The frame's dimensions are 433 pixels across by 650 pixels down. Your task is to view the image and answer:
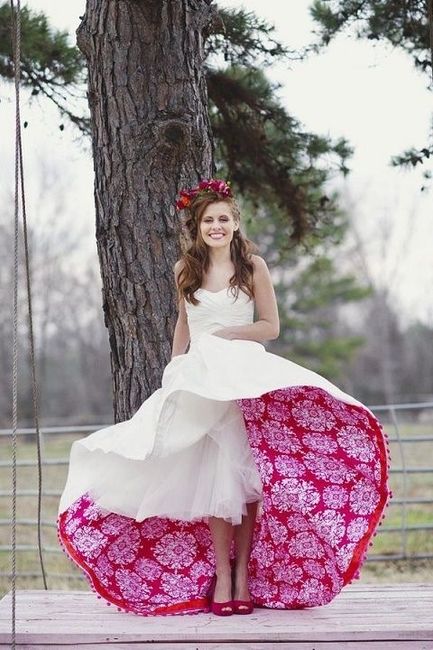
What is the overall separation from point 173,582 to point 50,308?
22321mm

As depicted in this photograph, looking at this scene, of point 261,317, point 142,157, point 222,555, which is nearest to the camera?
point 222,555

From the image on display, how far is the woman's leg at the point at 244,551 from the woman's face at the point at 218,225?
97cm

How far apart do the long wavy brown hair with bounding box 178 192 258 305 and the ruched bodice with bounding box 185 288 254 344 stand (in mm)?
24

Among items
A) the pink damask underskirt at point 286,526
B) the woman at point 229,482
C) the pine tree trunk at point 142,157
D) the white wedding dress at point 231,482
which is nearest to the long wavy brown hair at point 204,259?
the woman at point 229,482

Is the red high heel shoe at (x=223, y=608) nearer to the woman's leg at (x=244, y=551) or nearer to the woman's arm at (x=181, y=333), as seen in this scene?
the woman's leg at (x=244, y=551)

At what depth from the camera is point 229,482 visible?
332 cm

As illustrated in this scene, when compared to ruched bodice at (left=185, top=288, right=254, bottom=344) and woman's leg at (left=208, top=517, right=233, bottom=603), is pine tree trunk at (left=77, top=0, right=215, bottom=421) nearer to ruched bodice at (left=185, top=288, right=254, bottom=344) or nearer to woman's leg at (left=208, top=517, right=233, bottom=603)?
ruched bodice at (left=185, top=288, right=254, bottom=344)

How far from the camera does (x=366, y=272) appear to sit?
2528 centimetres

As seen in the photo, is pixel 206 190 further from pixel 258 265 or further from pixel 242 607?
pixel 242 607

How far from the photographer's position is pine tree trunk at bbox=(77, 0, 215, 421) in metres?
4.29

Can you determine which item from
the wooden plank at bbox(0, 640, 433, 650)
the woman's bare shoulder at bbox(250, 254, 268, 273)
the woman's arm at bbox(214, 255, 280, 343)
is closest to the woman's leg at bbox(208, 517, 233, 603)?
the wooden plank at bbox(0, 640, 433, 650)

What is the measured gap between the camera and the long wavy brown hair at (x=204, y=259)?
364cm

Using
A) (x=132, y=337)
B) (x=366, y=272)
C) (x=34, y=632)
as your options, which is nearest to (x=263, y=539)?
(x=34, y=632)

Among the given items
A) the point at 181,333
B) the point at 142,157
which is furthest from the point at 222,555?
the point at 142,157
